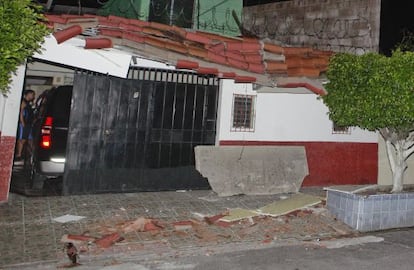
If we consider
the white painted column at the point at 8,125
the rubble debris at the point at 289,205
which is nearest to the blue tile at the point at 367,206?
the rubble debris at the point at 289,205

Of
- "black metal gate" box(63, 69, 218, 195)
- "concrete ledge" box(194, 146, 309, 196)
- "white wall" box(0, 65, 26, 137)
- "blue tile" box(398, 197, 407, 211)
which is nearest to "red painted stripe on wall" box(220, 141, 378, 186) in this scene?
"concrete ledge" box(194, 146, 309, 196)

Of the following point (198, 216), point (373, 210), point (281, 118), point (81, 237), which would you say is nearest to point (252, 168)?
point (281, 118)

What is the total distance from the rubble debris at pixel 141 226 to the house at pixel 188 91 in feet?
6.67

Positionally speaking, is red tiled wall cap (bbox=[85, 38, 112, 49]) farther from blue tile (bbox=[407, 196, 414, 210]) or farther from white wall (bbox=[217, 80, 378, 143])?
blue tile (bbox=[407, 196, 414, 210])

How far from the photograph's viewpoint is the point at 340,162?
1032 cm

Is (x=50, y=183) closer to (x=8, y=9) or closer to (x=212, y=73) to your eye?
(x=212, y=73)

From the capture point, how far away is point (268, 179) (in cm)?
896

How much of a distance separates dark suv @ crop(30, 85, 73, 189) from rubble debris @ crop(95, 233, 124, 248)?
106 inches

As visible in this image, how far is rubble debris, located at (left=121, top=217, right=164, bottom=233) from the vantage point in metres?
6.06

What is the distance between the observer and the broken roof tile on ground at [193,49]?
685 centimetres

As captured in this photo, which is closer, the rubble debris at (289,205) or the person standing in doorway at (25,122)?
the rubble debris at (289,205)

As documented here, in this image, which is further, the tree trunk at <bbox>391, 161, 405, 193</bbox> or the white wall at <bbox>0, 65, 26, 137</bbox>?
the tree trunk at <bbox>391, 161, 405, 193</bbox>

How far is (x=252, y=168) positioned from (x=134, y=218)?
3.16 meters

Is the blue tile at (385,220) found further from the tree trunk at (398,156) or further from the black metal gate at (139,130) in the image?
the black metal gate at (139,130)
